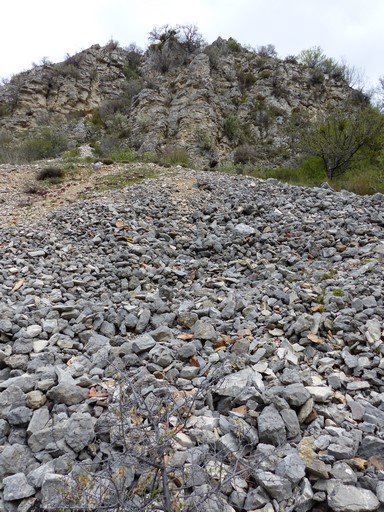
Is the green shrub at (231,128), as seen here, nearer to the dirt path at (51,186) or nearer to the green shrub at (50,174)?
the dirt path at (51,186)

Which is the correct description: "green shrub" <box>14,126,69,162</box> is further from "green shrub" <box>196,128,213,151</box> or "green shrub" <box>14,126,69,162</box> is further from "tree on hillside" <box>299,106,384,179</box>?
"tree on hillside" <box>299,106,384,179</box>

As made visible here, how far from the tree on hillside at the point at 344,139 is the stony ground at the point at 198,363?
27.4 feet

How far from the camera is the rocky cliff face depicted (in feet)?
60.5

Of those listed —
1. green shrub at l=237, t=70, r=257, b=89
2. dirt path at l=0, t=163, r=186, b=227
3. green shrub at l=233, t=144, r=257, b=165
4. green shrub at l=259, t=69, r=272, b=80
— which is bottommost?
dirt path at l=0, t=163, r=186, b=227

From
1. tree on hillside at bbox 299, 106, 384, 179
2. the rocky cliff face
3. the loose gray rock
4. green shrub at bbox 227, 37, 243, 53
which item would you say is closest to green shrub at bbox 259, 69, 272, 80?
the rocky cliff face

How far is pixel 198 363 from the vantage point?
2.54 metres

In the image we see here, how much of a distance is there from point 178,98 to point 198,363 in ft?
67.4

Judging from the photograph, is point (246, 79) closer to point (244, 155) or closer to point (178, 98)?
point (178, 98)

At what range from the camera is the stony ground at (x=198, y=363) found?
1.55 m

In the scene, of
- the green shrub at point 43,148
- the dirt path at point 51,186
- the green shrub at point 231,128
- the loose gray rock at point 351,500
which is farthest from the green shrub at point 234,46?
the loose gray rock at point 351,500

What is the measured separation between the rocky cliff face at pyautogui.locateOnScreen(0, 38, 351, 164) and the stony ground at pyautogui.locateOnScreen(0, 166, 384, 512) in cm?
1284

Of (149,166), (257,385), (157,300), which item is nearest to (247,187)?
(149,166)

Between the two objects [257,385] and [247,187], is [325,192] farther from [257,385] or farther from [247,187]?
[257,385]

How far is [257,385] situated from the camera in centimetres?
214
